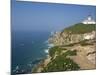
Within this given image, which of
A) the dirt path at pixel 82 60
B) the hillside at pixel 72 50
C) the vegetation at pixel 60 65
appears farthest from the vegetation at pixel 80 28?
the vegetation at pixel 60 65

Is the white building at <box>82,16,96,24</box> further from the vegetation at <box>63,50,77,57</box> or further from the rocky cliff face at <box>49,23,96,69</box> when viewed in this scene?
the vegetation at <box>63,50,77,57</box>

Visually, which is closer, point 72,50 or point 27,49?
point 27,49

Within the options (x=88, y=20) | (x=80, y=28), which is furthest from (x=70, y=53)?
(x=88, y=20)

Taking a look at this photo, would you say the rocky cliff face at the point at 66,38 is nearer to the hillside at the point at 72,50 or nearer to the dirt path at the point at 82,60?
the hillside at the point at 72,50

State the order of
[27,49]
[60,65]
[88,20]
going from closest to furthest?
[27,49] < [60,65] < [88,20]

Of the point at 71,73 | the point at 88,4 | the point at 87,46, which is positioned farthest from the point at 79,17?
the point at 71,73

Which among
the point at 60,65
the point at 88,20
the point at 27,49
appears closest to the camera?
the point at 27,49

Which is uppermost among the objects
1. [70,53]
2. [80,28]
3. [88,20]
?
[88,20]

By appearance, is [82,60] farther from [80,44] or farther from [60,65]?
[60,65]

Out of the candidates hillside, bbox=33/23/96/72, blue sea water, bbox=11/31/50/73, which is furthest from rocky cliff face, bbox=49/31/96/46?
blue sea water, bbox=11/31/50/73
